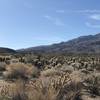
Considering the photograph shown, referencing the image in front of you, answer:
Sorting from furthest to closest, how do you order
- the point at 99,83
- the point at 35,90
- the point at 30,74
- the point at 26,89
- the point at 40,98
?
the point at 30,74 < the point at 99,83 < the point at 26,89 < the point at 35,90 < the point at 40,98

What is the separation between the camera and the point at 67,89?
448 inches

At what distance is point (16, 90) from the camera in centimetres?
1016

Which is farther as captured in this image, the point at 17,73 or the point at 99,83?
the point at 17,73

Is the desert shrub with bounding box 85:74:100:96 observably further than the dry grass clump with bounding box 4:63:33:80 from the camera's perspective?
No

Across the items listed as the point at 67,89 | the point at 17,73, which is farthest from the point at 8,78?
the point at 67,89

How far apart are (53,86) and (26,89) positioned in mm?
1250

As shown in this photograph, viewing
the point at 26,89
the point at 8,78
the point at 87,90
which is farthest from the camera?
the point at 8,78

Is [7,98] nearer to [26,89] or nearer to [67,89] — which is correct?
[26,89]

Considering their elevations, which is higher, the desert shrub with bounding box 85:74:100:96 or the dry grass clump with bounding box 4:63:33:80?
the dry grass clump with bounding box 4:63:33:80

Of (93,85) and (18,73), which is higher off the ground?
(18,73)

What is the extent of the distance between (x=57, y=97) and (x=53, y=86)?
2.30 ft

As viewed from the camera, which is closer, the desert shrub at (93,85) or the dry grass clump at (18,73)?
the desert shrub at (93,85)

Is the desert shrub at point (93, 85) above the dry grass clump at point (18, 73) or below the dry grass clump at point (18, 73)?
below

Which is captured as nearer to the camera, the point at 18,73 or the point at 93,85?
the point at 93,85
